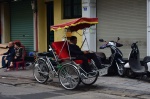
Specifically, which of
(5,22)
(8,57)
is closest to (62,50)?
(8,57)

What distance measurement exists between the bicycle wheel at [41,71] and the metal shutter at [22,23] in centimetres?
672

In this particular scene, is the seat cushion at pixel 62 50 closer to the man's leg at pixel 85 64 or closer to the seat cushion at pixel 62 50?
the seat cushion at pixel 62 50

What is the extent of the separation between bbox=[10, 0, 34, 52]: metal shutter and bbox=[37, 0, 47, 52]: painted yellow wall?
0.84 meters

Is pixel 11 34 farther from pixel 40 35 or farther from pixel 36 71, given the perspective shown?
pixel 36 71

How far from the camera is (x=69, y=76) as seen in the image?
33.4 ft

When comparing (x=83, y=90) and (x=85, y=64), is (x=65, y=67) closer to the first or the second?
(x=85, y=64)

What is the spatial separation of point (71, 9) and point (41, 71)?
17.1 ft

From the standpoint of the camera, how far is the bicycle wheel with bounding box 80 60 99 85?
10.2 metres

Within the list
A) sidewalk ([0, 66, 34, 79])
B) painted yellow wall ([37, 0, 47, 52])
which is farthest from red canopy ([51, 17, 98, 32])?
painted yellow wall ([37, 0, 47, 52])

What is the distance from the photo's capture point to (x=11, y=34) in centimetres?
1983

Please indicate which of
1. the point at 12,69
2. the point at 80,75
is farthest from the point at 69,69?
the point at 12,69

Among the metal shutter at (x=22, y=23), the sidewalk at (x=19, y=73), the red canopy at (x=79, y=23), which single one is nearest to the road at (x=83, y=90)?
the sidewalk at (x=19, y=73)

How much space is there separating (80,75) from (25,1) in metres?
9.75

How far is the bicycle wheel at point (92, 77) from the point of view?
10.2m
